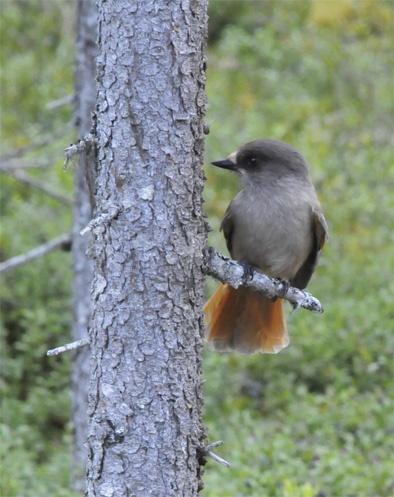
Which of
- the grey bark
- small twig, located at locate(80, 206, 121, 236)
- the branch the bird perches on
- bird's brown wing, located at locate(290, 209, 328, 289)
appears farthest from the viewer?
the grey bark

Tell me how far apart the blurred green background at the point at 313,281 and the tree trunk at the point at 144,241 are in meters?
1.18

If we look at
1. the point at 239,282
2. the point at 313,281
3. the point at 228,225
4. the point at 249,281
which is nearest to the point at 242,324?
the point at 228,225

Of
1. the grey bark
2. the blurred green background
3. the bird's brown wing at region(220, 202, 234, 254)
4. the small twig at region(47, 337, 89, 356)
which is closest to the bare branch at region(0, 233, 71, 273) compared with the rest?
the grey bark

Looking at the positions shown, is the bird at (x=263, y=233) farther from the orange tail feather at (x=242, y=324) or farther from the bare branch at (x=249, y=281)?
the bare branch at (x=249, y=281)

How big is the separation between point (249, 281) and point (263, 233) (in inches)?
51.9

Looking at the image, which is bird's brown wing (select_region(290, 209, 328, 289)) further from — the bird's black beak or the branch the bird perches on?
the branch the bird perches on

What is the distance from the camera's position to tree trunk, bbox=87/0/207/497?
379 centimetres

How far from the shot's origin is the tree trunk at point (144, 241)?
12.4 ft

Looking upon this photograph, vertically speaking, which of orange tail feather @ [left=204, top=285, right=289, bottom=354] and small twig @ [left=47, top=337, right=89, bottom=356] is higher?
small twig @ [left=47, top=337, right=89, bottom=356]

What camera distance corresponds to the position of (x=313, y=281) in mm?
8836

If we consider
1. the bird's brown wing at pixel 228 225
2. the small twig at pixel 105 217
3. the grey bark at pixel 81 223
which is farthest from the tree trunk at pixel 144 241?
the grey bark at pixel 81 223

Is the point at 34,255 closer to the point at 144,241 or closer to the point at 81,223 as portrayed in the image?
the point at 81,223

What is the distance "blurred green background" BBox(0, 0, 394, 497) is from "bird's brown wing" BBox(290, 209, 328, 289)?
1.01m

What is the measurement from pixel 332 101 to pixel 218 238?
369 centimetres
